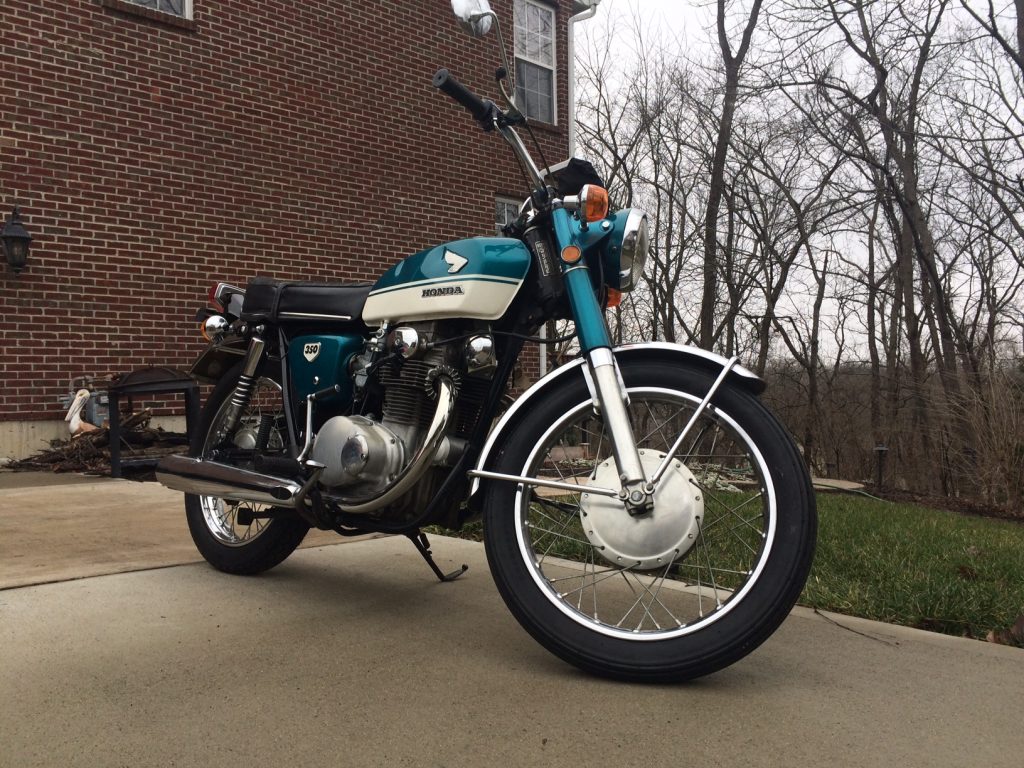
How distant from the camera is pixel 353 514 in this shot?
2.60 meters

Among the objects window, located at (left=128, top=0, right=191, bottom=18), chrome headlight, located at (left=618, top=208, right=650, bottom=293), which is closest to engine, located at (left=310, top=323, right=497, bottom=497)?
chrome headlight, located at (left=618, top=208, right=650, bottom=293)

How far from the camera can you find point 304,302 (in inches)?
115

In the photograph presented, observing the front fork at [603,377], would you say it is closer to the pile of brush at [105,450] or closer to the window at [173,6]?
the pile of brush at [105,450]

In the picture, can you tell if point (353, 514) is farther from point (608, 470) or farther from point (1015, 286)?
point (1015, 286)

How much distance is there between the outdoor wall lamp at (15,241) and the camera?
21.6ft

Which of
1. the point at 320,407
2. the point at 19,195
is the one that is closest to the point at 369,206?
the point at 19,195

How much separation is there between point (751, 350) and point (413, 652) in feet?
61.2

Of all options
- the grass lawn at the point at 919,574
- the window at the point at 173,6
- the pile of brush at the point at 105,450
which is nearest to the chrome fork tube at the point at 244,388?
the grass lawn at the point at 919,574

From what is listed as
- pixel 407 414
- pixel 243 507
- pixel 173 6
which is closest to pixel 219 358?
pixel 243 507

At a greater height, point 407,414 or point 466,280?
point 466,280

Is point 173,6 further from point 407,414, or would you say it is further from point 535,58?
point 407,414

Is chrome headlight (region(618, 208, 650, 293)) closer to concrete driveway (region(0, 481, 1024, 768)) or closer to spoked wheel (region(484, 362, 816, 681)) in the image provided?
spoked wheel (region(484, 362, 816, 681))

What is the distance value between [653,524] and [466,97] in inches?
51.7

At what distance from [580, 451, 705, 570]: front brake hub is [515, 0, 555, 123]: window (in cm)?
952
